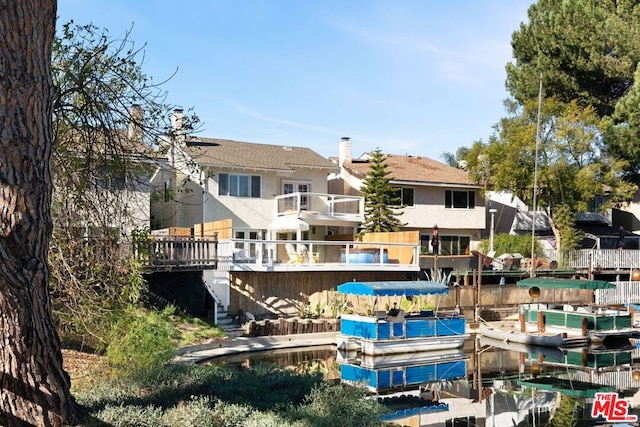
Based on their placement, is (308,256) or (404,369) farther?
(308,256)

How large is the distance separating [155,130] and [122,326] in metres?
5.23

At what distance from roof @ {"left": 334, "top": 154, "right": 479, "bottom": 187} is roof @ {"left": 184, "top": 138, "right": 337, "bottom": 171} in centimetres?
331

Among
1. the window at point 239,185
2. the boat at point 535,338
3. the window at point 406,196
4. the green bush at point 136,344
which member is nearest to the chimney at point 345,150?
the window at point 406,196

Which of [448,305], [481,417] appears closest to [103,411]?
[481,417]

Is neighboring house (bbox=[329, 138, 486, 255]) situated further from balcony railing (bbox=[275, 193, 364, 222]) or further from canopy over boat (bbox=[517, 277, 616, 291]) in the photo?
canopy over boat (bbox=[517, 277, 616, 291])

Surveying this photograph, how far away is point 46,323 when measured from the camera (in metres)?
7.46

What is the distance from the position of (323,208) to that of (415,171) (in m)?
8.30

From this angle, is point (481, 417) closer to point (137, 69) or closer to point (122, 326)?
point (122, 326)

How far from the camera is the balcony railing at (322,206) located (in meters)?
33.7

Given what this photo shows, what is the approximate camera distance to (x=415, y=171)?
41.8m

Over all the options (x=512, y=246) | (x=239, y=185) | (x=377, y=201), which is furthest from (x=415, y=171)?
(x=239, y=185)

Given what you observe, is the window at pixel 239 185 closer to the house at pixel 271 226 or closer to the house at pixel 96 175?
the house at pixel 271 226

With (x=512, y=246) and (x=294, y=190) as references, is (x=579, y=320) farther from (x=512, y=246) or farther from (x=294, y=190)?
(x=294, y=190)

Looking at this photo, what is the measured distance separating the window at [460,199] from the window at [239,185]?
42.4 ft
